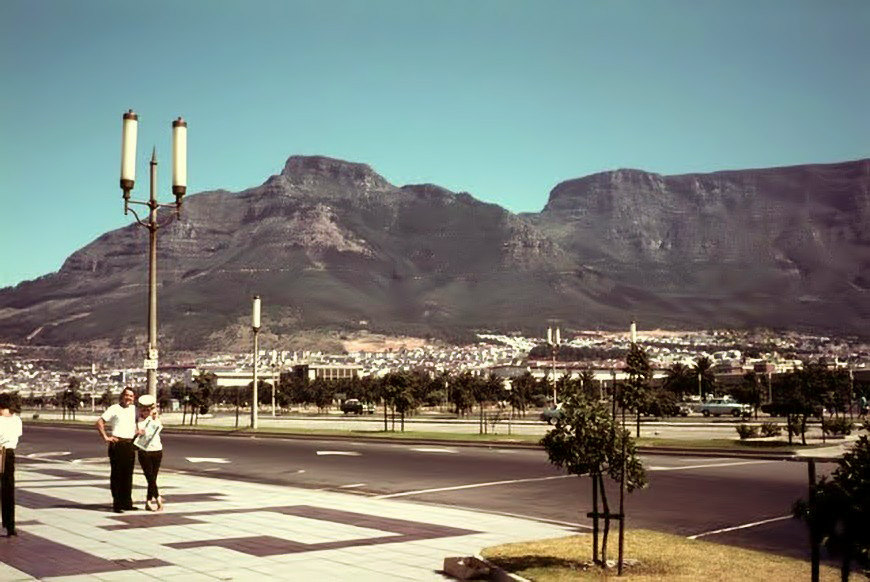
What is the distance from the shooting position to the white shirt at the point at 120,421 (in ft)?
54.7

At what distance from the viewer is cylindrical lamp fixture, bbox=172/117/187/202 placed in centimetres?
1956

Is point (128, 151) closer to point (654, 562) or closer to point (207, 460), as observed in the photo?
point (654, 562)

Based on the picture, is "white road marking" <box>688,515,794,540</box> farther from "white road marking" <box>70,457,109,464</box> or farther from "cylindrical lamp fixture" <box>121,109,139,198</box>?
"white road marking" <box>70,457,109,464</box>

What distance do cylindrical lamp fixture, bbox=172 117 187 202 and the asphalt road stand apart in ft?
26.2

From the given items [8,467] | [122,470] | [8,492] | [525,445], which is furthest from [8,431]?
[525,445]

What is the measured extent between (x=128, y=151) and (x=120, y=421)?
5.67 metres

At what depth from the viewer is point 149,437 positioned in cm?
1664

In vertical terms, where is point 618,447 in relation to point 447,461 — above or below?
above

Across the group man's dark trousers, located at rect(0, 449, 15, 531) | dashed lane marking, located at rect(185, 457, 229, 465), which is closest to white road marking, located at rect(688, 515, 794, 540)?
man's dark trousers, located at rect(0, 449, 15, 531)

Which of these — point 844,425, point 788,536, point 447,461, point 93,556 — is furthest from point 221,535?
point 844,425

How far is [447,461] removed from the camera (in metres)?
31.0

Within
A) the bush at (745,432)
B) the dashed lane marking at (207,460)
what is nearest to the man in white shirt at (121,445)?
the dashed lane marking at (207,460)

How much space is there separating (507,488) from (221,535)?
964 centimetres

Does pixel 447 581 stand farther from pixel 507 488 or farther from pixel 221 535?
pixel 507 488
